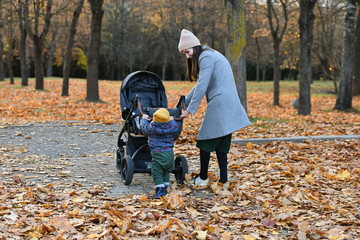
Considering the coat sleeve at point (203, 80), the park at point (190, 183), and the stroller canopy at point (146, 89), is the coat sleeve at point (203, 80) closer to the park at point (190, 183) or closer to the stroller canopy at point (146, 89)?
the stroller canopy at point (146, 89)

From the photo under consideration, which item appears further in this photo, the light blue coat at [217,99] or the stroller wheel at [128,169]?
the stroller wheel at [128,169]

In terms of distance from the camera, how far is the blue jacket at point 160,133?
533cm

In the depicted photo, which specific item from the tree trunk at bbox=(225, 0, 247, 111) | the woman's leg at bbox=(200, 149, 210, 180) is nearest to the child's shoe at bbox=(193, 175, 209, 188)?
the woman's leg at bbox=(200, 149, 210, 180)

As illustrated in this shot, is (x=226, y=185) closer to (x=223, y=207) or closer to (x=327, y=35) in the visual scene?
(x=223, y=207)

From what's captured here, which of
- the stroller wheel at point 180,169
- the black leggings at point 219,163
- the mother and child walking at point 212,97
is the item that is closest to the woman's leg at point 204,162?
the black leggings at point 219,163

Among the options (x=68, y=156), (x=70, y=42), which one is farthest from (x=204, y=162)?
(x=70, y=42)

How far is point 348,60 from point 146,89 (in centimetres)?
1266

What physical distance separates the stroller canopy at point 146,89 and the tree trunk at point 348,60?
12.3 m

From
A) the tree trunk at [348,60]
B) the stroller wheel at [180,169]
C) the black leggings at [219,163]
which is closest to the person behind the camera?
the black leggings at [219,163]

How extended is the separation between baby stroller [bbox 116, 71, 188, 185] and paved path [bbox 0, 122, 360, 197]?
0.28 meters

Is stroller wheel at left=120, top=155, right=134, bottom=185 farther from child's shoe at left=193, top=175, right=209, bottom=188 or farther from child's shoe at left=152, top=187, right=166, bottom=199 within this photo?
child's shoe at left=193, top=175, right=209, bottom=188

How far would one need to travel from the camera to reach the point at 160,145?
214 inches

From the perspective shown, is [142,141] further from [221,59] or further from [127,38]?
[127,38]

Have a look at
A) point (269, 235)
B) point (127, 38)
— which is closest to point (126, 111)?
point (269, 235)
